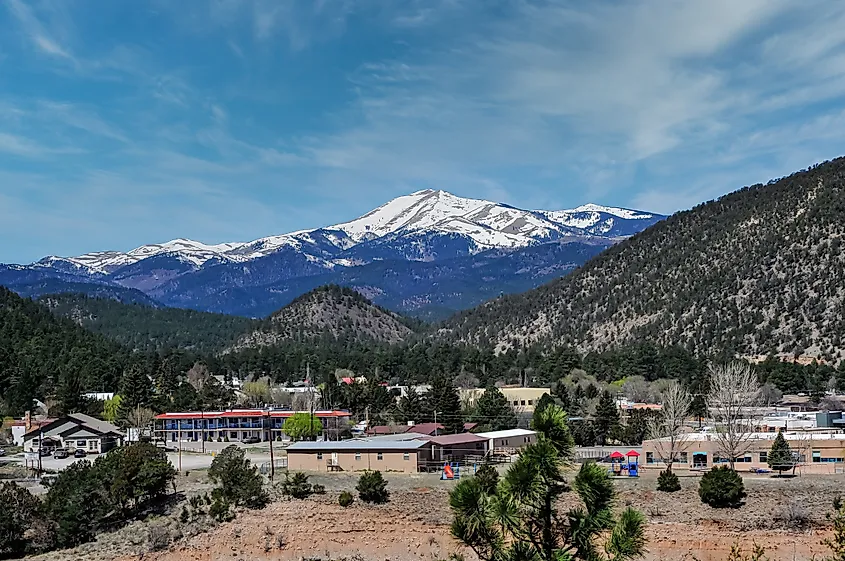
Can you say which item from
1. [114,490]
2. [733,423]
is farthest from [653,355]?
[114,490]

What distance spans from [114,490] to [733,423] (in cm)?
3781

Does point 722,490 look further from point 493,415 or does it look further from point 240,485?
point 493,415

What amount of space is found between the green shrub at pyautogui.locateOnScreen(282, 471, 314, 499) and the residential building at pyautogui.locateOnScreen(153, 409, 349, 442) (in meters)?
33.3

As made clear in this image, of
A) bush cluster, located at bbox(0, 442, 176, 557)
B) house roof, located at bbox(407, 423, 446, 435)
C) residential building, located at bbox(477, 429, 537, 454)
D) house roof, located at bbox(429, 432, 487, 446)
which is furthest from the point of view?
house roof, located at bbox(407, 423, 446, 435)

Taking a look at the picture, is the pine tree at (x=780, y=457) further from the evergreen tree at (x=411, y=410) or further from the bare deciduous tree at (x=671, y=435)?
the evergreen tree at (x=411, y=410)

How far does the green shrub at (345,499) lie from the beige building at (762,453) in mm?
21157

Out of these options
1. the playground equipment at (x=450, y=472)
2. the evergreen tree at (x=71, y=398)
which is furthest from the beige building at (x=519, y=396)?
the evergreen tree at (x=71, y=398)

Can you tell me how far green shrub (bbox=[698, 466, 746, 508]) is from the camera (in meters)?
46.3

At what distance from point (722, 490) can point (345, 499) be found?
1943 centimetres

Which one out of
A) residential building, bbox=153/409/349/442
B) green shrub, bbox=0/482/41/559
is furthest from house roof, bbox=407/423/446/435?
green shrub, bbox=0/482/41/559

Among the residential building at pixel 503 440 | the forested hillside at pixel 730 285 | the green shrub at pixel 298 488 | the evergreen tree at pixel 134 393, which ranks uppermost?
the forested hillside at pixel 730 285

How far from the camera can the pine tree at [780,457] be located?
5462 cm

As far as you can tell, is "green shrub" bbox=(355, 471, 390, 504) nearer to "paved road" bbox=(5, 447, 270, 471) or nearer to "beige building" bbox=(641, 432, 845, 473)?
"paved road" bbox=(5, 447, 270, 471)

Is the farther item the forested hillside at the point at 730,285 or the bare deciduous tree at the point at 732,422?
the forested hillside at the point at 730,285
